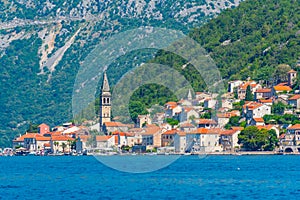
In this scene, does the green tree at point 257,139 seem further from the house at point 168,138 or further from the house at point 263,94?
the house at point 263,94

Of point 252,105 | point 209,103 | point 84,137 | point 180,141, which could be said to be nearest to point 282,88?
point 209,103

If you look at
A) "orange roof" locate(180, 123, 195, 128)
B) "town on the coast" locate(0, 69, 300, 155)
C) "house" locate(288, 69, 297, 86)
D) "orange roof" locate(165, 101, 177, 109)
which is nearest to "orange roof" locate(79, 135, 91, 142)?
"town on the coast" locate(0, 69, 300, 155)

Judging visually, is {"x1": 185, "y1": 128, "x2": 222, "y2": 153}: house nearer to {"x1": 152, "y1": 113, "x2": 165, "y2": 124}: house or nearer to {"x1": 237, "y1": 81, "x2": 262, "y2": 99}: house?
{"x1": 152, "y1": 113, "x2": 165, "y2": 124}: house

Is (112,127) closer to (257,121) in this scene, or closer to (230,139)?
(230,139)

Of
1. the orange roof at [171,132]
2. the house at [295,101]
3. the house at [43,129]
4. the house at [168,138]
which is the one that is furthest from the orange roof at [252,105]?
the house at [43,129]

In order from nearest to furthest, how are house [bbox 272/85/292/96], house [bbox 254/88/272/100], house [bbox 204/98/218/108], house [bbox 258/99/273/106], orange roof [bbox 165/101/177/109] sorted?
house [bbox 258/99/273/106]
orange roof [bbox 165/101/177/109]
house [bbox 204/98/218/108]
house [bbox 272/85/292/96]
house [bbox 254/88/272/100]

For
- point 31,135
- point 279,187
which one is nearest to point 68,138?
point 31,135

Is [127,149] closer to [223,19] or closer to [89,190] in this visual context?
[223,19]
